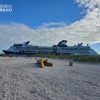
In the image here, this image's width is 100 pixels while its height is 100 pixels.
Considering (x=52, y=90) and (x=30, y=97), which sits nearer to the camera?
(x=30, y=97)

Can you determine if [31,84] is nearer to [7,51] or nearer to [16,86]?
[16,86]

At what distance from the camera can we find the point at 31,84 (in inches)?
649

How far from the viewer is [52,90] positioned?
1441 cm

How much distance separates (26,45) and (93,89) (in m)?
136

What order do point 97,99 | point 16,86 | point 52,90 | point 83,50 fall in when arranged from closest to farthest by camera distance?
point 97,99 < point 52,90 < point 16,86 < point 83,50

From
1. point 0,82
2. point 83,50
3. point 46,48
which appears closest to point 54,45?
point 46,48

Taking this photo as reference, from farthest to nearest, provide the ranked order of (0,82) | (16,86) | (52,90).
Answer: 1. (0,82)
2. (16,86)
3. (52,90)

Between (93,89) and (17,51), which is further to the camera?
(17,51)

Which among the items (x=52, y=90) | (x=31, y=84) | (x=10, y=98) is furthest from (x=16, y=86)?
(x=10, y=98)

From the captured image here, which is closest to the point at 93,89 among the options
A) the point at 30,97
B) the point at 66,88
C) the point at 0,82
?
the point at 66,88

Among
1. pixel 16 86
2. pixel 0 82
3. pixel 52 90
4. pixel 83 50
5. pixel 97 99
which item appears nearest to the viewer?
pixel 97 99

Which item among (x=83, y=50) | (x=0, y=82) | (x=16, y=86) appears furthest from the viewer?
(x=83, y=50)

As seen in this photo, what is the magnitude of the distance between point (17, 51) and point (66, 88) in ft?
435

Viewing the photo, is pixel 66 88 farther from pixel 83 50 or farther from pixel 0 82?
pixel 83 50
